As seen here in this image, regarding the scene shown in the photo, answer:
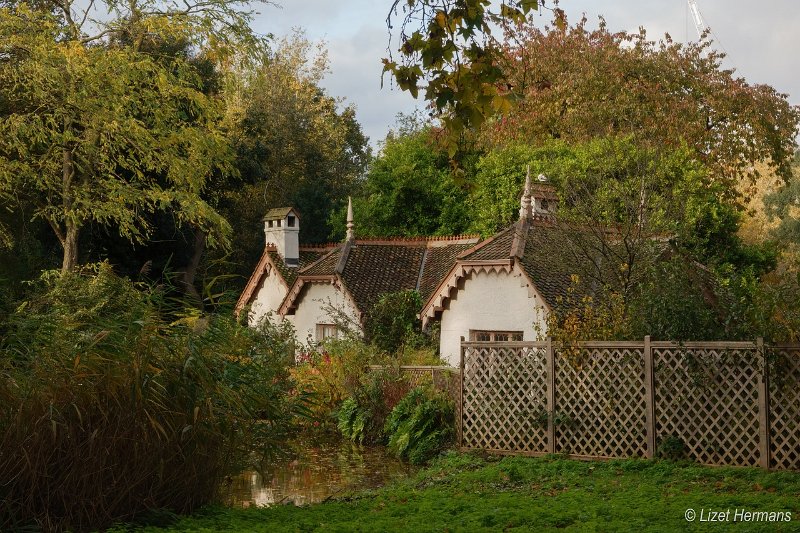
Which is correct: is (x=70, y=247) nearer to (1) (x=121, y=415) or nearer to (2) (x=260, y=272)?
(2) (x=260, y=272)

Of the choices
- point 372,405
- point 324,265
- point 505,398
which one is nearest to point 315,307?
point 324,265

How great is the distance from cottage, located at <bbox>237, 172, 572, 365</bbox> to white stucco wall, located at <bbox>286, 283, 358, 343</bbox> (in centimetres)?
3

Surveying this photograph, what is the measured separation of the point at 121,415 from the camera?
10078 mm

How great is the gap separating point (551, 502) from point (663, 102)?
28.4 meters

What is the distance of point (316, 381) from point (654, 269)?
34.6ft

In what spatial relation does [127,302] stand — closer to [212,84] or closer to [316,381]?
[316,381]

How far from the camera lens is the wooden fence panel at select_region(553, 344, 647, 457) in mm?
16125

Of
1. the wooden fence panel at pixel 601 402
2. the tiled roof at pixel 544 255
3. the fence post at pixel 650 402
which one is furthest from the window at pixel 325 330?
the fence post at pixel 650 402

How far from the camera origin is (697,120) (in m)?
37.8

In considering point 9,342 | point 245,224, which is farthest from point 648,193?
point 245,224

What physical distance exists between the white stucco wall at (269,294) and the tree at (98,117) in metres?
8.50

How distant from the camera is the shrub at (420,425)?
Result: 19406 millimetres

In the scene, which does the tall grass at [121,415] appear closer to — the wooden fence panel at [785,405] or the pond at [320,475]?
the pond at [320,475]

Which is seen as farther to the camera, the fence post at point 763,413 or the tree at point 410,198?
the tree at point 410,198
